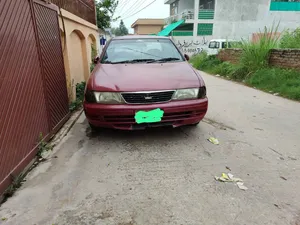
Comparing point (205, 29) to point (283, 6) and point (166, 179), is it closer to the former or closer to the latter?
point (283, 6)

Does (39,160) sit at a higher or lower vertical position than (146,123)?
lower

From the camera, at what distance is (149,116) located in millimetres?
3186

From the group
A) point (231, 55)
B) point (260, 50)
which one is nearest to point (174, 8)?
point (231, 55)

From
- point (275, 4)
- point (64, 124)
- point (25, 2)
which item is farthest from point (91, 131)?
point (275, 4)

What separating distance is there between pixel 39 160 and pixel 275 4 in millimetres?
29597

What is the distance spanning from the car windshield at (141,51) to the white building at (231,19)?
21.1 metres

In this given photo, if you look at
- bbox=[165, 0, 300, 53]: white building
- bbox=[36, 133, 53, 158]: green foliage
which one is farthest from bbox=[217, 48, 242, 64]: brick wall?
bbox=[165, 0, 300, 53]: white building

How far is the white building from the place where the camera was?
2473 cm

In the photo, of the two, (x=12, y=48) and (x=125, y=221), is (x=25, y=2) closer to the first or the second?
(x=12, y=48)

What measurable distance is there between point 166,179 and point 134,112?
3.24ft

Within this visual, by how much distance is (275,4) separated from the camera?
83.4 feet

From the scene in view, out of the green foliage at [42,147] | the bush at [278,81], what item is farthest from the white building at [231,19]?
the green foliage at [42,147]

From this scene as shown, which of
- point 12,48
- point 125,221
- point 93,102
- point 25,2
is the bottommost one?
point 125,221

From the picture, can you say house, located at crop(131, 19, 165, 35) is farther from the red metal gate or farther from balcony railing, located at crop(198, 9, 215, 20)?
the red metal gate
